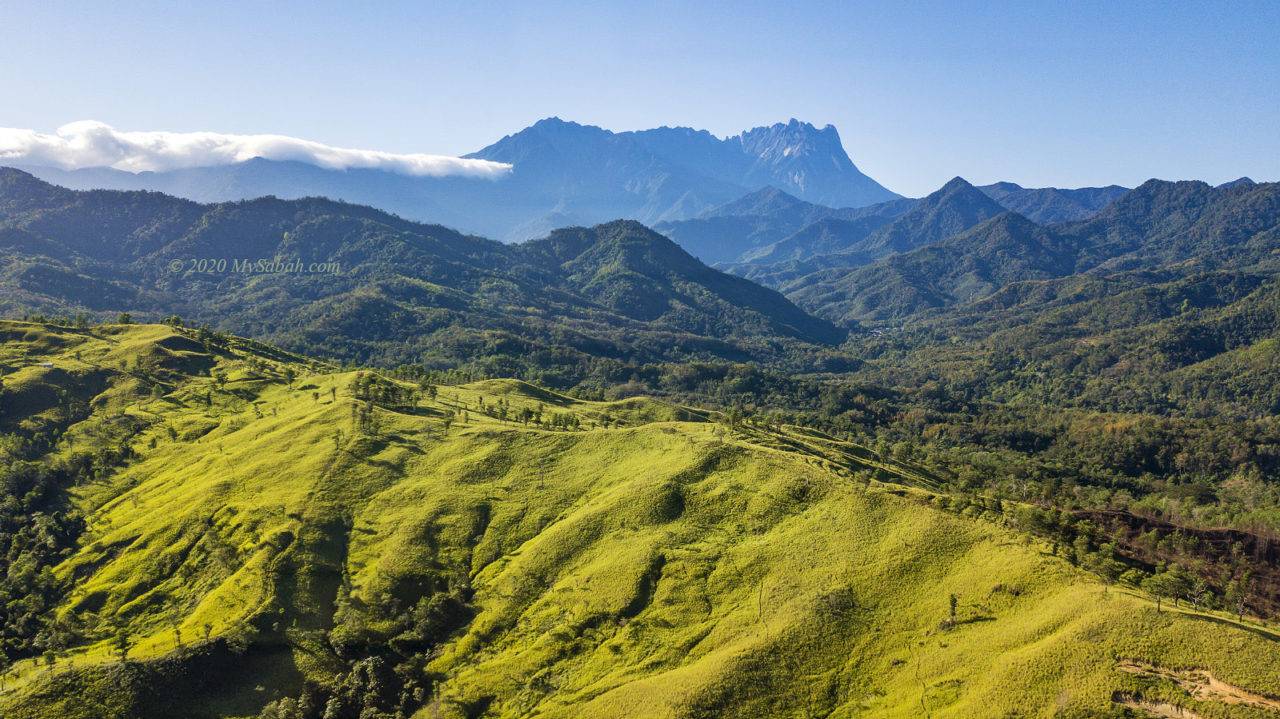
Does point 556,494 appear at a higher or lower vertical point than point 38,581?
higher

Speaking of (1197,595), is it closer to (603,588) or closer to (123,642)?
(603,588)

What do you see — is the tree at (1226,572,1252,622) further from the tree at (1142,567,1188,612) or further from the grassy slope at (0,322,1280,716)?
the grassy slope at (0,322,1280,716)

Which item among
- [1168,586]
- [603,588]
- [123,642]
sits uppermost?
[1168,586]

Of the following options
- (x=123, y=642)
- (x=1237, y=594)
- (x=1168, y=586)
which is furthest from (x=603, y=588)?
(x=1237, y=594)

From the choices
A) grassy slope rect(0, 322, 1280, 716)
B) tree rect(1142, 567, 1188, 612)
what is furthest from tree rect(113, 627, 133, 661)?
tree rect(1142, 567, 1188, 612)

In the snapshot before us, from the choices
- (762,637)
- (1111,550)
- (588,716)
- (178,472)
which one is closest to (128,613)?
(178,472)

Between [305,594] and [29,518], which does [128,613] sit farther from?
[29,518]

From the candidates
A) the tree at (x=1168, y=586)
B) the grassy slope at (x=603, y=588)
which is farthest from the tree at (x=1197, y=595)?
the grassy slope at (x=603, y=588)

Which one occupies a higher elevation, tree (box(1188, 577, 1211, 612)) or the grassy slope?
tree (box(1188, 577, 1211, 612))
